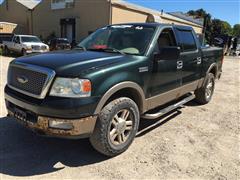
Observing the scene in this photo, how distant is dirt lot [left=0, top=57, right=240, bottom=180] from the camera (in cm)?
354

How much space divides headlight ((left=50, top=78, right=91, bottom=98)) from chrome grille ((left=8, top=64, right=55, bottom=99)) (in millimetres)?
105

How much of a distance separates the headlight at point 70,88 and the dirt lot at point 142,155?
102 centimetres

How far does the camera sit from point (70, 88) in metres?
3.36

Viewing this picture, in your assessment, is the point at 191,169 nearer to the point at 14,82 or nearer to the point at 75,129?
the point at 75,129

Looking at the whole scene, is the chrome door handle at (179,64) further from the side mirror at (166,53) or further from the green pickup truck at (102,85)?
the side mirror at (166,53)

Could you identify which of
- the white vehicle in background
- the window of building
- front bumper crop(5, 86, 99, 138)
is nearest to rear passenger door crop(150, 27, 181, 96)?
front bumper crop(5, 86, 99, 138)

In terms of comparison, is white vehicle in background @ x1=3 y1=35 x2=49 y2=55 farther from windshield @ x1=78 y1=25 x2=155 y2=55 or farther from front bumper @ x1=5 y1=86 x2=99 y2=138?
front bumper @ x1=5 y1=86 x2=99 y2=138

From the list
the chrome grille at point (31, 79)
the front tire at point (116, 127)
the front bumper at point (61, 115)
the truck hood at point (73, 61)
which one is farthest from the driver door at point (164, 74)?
the chrome grille at point (31, 79)

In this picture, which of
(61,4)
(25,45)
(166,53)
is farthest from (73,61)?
(61,4)

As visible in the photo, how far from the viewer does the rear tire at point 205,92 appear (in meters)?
6.83

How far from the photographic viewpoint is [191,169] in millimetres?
3717

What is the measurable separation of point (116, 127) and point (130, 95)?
594mm

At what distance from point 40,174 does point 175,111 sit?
3755 millimetres

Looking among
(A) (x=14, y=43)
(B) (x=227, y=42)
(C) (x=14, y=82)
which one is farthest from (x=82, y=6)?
(C) (x=14, y=82)
